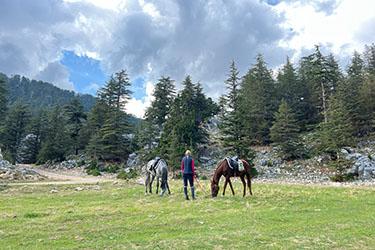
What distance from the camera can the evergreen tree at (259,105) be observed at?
1608 inches

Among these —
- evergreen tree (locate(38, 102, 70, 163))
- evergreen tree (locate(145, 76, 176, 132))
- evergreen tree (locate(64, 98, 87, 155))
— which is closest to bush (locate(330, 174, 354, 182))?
evergreen tree (locate(145, 76, 176, 132))

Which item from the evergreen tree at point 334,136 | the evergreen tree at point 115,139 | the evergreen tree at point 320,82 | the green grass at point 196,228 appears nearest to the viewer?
the green grass at point 196,228

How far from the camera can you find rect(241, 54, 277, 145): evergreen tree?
40844mm

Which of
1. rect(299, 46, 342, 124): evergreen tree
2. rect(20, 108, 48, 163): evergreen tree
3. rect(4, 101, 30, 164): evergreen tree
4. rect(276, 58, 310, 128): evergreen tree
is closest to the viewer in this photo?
rect(299, 46, 342, 124): evergreen tree

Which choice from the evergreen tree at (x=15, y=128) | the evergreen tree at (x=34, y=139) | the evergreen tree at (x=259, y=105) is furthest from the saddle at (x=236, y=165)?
the evergreen tree at (x=15, y=128)

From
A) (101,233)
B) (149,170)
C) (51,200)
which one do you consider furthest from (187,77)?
(101,233)

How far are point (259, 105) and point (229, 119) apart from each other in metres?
16.2

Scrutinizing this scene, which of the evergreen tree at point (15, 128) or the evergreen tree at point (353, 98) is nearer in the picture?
the evergreen tree at point (353, 98)

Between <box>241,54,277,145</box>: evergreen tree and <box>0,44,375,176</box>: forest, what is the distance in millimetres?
188

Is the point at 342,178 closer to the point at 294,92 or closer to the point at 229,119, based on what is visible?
the point at 229,119

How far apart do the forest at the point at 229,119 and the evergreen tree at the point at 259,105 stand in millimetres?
188

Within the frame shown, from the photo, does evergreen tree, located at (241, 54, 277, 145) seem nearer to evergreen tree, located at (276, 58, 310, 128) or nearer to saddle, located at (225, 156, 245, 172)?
evergreen tree, located at (276, 58, 310, 128)

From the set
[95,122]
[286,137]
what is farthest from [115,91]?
[286,137]

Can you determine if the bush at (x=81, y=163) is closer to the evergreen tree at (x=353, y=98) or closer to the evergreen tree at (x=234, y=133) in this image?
the evergreen tree at (x=234, y=133)
